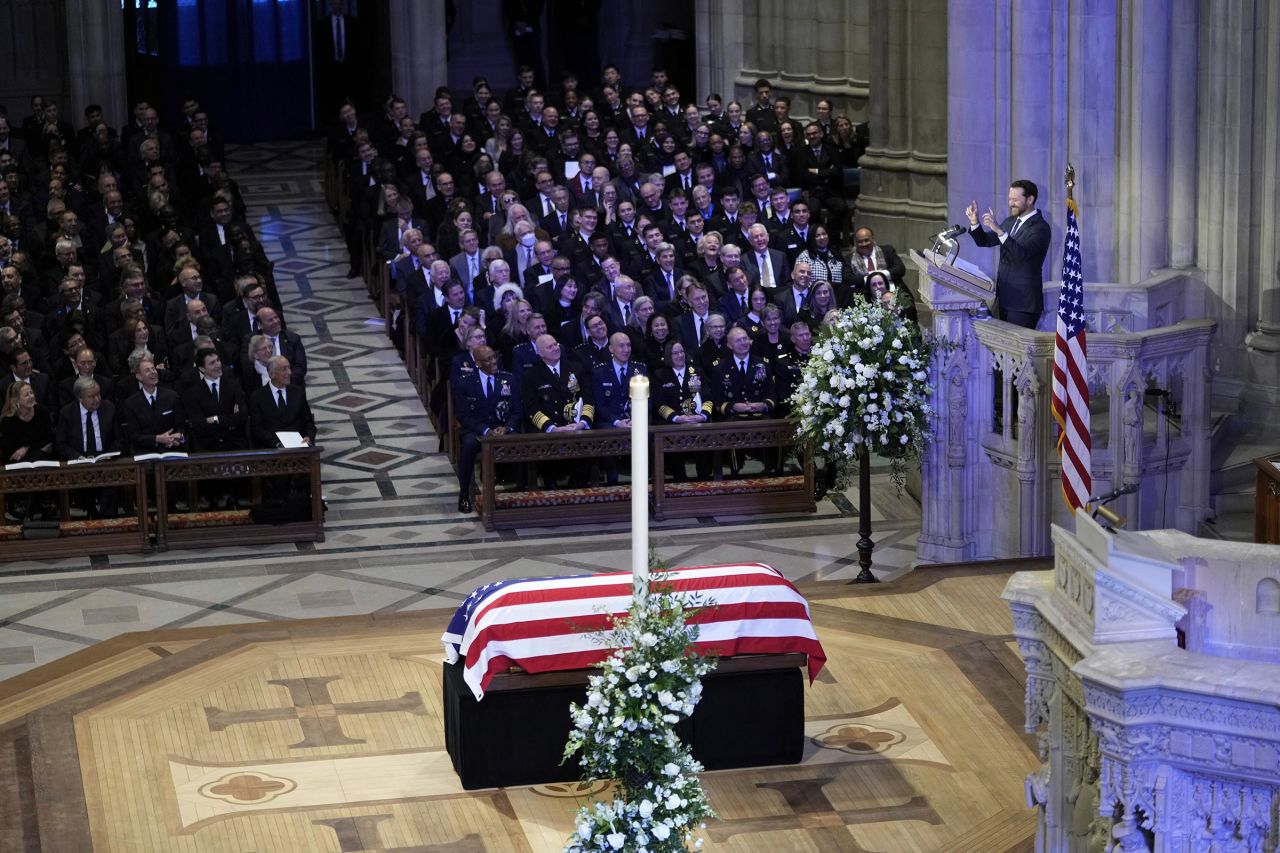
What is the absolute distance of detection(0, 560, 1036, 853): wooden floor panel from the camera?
9500 mm

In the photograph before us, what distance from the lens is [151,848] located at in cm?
939

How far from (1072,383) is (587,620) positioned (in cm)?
318

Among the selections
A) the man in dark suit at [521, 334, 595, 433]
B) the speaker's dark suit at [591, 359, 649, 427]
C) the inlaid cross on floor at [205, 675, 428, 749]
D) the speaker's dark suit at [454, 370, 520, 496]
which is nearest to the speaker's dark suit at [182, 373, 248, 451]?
the speaker's dark suit at [454, 370, 520, 496]

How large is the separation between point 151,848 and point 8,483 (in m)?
5.22

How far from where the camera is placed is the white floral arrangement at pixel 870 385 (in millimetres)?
12859

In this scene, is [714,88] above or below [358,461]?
above

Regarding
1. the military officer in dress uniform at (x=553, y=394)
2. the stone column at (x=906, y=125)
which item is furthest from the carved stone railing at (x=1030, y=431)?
the stone column at (x=906, y=125)

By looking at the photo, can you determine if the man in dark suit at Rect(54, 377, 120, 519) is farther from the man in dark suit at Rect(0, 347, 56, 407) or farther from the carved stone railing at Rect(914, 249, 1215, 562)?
the carved stone railing at Rect(914, 249, 1215, 562)

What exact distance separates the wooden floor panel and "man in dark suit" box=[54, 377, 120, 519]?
9.24 feet

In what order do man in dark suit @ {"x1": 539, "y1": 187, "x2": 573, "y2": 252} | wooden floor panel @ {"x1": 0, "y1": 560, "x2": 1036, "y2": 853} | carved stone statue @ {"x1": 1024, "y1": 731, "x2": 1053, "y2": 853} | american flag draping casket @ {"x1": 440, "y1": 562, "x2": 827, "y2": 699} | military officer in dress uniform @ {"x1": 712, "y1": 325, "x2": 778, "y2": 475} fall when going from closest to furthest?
carved stone statue @ {"x1": 1024, "y1": 731, "x2": 1053, "y2": 853}, wooden floor panel @ {"x1": 0, "y1": 560, "x2": 1036, "y2": 853}, american flag draping casket @ {"x1": 440, "y1": 562, "x2": 827, "y2": 699}, military officer in dress uniform @ {"x1": 712, "y1": 325, "x2": 778, "y2": 475}, man in dark suit @ {"x1": 539, "y1": 187, "x2": 573, "y2": 252}

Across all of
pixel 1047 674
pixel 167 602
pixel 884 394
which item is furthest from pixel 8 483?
pixel 1047 674

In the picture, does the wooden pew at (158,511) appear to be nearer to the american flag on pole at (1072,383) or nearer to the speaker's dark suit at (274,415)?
the speaker's dark suit at (274,415)

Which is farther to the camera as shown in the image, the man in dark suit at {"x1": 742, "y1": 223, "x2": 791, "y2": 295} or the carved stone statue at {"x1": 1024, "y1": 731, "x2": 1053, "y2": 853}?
the man in dark suit at {"x1": 742, "y1": 223, "x2": 791, "y2": 295}

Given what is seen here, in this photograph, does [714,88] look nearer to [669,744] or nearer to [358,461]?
[358,461]
